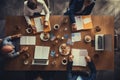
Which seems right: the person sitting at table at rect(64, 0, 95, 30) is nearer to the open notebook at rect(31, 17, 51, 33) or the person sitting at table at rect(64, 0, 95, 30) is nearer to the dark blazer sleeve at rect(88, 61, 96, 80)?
the open notebook at rect(31, 17, 51, 33)

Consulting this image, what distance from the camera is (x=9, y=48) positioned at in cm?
585

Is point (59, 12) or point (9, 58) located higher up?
point (59, 12)

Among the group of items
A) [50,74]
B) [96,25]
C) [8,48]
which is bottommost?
[50,74]

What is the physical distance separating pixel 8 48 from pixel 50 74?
2.94 feet

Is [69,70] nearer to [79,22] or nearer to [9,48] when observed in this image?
[79,22]

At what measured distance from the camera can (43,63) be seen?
595 centimetres

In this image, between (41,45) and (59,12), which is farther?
(59,12)

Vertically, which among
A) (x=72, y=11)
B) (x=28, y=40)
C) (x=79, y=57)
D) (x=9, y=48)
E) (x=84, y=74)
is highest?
(x=72, y=11)

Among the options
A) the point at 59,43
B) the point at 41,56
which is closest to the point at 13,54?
the point at 41,56

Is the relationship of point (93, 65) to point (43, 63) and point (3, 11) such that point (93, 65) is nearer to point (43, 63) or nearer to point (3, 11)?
point (43, 63)

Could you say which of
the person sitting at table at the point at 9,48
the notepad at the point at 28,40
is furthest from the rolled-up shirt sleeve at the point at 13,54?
the notepad at the point at 28,40

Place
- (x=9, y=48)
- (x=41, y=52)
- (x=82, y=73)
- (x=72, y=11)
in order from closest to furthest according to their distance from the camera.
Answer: (x=9, y=48) < (x=41, y=52) < (x=82, y=73) < (x=72, y=11)

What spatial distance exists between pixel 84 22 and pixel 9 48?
138 cm

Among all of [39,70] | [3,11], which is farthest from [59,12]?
[39,70]
